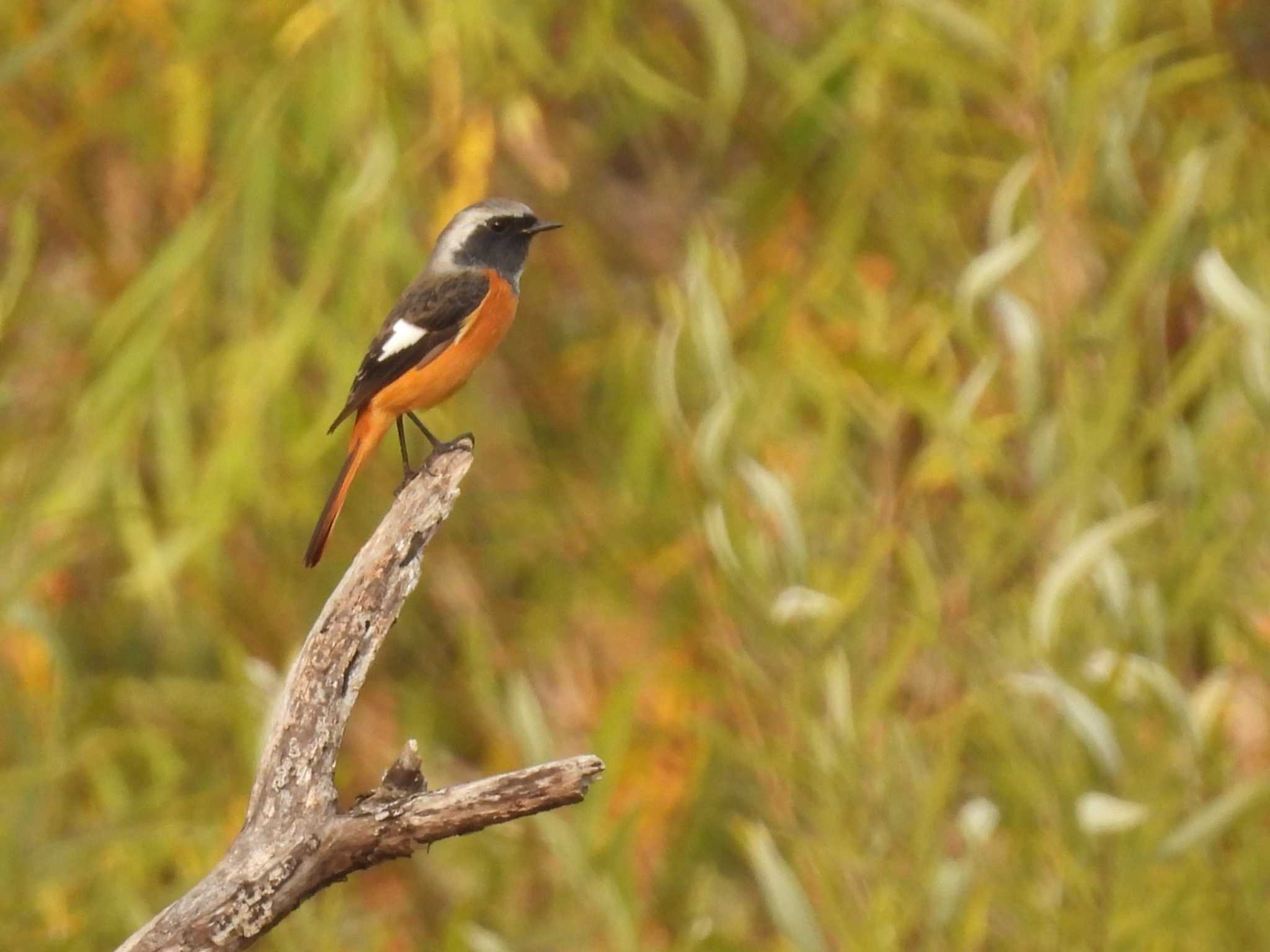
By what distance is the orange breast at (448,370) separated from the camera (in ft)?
9.84

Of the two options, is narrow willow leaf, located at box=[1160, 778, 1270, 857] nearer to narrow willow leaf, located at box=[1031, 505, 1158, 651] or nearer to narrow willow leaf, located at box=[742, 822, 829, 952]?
narrow willow leaf, located at box=[1031, 505, 1158, 651]

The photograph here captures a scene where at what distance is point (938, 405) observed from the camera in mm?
3057

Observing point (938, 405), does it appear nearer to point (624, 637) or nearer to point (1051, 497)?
point (1051, 497)

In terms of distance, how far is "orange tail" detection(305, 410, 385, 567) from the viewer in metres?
2.67

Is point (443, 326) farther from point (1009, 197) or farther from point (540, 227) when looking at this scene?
point (1009, 197)

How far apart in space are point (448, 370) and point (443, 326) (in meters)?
0.13

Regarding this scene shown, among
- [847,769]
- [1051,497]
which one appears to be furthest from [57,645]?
[1051,497]

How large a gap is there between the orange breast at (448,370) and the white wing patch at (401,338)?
0.04 m

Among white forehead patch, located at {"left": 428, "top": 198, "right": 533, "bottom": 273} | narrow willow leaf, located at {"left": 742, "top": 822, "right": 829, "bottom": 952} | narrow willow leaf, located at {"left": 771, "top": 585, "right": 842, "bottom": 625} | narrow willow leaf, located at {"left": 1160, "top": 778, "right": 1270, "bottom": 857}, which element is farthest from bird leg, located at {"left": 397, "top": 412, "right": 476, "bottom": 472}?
narrow willow leaf, located at {"left": 1160, "top": 778, "right": 1270, "bottom": 857}

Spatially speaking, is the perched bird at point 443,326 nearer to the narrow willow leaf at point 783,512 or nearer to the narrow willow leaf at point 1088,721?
the narrow willow leaf at point 783,512

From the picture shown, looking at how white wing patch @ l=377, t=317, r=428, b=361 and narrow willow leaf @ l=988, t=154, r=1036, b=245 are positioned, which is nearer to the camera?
white wing patch @ l=377, t=317, r=428, b=361

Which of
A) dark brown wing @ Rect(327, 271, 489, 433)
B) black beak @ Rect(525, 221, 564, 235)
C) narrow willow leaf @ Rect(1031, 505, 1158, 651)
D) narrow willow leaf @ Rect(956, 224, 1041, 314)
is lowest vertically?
narrow willow leaf @ Rect(1031, 505, 1158, 651)

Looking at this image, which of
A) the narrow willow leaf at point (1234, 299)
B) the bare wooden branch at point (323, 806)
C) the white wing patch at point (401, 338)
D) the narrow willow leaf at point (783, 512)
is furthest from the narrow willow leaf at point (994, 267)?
the bare wooden branch at point (323, 806)

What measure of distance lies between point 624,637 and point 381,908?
1019 millimetres
